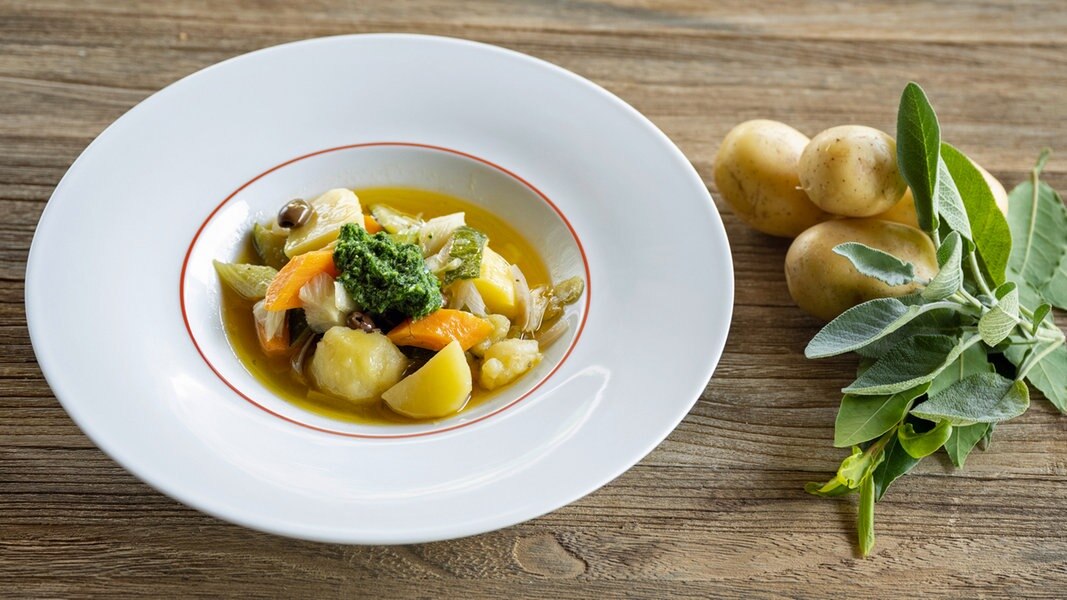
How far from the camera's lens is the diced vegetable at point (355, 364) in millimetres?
2441

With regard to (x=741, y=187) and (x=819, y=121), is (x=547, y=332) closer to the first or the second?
(x=741, y=187)

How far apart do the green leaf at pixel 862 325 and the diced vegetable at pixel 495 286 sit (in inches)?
32.7

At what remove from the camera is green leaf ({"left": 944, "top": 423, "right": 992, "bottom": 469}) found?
2520mm

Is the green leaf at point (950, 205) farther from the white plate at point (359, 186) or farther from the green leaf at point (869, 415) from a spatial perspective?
the white plate at point (359, 186)

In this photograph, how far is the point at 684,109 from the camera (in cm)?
357

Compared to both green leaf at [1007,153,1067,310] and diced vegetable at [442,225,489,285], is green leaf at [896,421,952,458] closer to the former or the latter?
green leaf at [1007,153,1067,310]

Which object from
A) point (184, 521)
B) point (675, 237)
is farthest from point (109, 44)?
point (675, 237)

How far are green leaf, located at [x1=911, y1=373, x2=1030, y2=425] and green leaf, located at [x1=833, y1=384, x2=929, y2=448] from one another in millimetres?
47

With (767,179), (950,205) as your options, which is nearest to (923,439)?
(950,205)

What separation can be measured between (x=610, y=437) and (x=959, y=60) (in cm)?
265

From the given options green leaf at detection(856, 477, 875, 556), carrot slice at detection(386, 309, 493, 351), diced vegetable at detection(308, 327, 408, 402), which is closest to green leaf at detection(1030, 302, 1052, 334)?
green leaf at detection(856, 477, 875, 556)

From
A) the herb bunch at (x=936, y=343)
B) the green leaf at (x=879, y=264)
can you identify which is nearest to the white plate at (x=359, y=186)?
the green leaf at (x=879, y=264)

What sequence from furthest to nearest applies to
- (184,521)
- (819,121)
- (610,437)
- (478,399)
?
(819,121), (478,399), (184,521), (610,437)

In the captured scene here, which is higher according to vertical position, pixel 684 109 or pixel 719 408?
pixel 684 109
